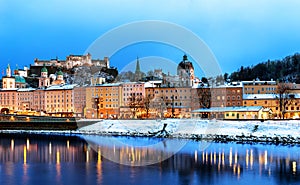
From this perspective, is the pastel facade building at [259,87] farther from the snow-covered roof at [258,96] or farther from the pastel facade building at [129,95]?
the pastel facade building at [129,95]

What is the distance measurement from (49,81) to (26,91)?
2567 centimetres

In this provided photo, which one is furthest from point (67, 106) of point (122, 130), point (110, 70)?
point (110, 70)

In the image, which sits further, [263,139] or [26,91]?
[26,91]

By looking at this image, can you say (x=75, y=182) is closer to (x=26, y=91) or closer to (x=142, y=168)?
(x=142, y=168)

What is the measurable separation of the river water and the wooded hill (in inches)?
3340

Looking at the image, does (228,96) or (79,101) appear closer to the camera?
(228,96)

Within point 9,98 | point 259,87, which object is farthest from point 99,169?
point 9,98

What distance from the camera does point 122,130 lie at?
57.5 m

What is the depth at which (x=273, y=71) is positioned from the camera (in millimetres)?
125312

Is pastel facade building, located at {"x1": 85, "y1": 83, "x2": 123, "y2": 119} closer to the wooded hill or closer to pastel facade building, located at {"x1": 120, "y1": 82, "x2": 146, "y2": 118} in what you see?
pastel facade building, located at {"x1": 120, "y1": 82, "x2": 146, "y2": 118}

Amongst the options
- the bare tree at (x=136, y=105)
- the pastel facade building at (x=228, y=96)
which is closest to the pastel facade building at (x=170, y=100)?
the bare tree at (x=136, y=105)

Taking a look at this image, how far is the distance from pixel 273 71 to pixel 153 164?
103m

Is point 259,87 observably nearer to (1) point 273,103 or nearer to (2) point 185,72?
(1) point 273,103

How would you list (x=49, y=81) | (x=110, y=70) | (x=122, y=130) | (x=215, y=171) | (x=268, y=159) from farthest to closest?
(x=110, y=70), (x=49, y=81), (x=122, y=130), (x=268, y=159), (x=215, y=171)
